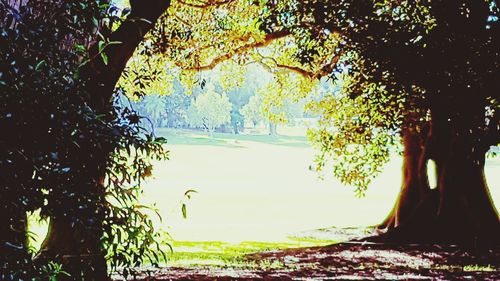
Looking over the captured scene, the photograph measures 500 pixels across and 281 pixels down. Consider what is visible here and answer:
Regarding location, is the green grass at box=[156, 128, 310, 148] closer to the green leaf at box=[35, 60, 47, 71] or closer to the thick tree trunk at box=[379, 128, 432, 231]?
the thick tree trunk at box=[379, 128, 432, 231]

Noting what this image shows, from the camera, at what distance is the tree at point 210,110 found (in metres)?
89.4

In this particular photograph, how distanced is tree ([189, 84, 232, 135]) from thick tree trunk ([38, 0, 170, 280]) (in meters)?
80.9

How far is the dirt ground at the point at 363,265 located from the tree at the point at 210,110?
71.9 meters

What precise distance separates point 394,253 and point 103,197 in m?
14.3

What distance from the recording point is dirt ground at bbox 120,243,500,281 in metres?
10.6

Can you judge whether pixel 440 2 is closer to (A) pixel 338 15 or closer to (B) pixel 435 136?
(A) pixel 338 15

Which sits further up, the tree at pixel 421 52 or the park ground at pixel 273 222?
the tree at pixel 421 52

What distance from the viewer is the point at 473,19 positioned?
24.7ft

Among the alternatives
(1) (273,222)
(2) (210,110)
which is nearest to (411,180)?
(1) (273,222)

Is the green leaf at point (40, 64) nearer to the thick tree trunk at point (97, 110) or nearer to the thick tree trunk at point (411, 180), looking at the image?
the thick tree trunk at point (97, 110)

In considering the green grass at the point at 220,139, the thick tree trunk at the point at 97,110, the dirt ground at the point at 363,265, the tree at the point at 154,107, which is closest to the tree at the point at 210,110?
the green grass at the point at 220,139

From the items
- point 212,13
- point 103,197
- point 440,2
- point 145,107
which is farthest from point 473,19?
point 145,107

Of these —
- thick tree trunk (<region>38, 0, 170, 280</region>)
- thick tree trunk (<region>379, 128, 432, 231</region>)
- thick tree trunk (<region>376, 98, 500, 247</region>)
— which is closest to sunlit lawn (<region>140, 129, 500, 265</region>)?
thick tree trunk (<region>38, 0, 170, 280</region>)

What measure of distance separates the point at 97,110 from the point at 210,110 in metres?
87.5
